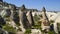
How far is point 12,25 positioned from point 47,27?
15.5 ft

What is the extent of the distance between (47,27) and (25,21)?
11.8ft

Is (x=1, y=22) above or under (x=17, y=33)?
above

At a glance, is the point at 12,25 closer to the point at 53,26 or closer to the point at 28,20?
the point at 28,20

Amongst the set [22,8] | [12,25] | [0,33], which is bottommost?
[0,33]

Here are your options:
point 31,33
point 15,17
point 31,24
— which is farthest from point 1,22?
point 31,33

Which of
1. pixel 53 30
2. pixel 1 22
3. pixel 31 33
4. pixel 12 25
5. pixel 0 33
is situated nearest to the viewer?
pixel 0 33

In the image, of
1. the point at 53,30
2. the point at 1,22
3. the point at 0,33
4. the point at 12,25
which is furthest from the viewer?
the point at 1,22

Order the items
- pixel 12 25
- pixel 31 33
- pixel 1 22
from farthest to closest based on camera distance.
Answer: pixel 1 22, pixel 12 25, pixel 31 33

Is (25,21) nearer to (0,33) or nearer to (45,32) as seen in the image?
(45,32)

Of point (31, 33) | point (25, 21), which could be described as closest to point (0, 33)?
point (31, 33)

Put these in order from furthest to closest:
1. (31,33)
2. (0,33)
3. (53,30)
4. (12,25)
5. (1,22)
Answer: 1. (1,22)
2. (12,25)
3. (53,30)
4. (31,33)
5. (0,33)

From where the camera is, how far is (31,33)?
2289 cm

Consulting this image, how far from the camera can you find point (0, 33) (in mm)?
15539

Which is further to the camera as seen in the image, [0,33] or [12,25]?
[12,25]
